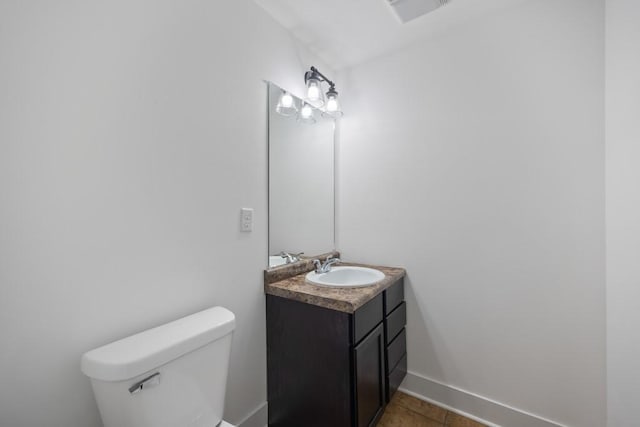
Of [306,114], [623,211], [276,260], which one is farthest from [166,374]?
[623,211]

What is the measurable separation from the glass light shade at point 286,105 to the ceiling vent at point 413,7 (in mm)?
738

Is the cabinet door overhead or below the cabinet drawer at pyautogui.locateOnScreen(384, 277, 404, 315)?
below

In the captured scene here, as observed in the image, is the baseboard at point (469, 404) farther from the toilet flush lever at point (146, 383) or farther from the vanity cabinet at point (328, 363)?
the toilet flush lever at point (146, 383)

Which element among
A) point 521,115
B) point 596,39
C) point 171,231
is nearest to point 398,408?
point 171,231

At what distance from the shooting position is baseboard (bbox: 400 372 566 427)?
146cm

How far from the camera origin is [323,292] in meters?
1.34

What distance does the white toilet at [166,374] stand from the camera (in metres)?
0.78

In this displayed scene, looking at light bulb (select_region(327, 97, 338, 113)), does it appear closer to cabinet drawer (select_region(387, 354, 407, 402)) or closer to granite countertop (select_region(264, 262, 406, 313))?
granite countertop (select_region(264, 262, 406, 313))

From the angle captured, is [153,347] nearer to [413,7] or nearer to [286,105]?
[286,105]

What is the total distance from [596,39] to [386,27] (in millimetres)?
1037

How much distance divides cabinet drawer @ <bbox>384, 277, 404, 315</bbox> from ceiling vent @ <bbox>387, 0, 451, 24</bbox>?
1.59 m

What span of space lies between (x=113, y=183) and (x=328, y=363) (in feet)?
3.77

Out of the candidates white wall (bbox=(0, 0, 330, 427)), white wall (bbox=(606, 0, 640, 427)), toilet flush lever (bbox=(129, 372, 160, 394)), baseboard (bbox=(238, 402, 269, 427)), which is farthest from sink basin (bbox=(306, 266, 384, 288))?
white wall (bbox=(606, 0, 640, 427))

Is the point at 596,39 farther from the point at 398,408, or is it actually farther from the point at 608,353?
the point at 398,408
